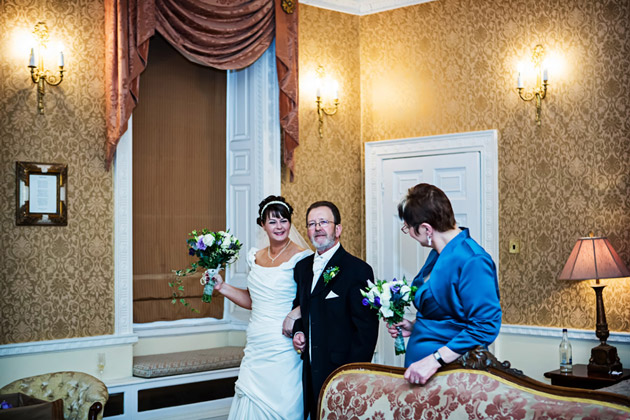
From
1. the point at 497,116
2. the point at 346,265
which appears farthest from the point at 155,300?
the point at 497,116

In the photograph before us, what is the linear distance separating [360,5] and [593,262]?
10.4 feet

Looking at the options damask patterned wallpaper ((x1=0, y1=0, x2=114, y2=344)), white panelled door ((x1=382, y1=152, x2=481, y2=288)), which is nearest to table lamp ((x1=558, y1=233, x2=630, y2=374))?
white panelled door ((x1=382, y1=152, x2=481, y2=288))

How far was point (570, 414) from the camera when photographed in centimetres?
218

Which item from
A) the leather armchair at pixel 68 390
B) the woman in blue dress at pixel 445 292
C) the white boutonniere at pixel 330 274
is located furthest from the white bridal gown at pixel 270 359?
the woman in blue dress at pixel 445 292

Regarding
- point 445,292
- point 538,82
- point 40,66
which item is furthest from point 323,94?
point 445,292

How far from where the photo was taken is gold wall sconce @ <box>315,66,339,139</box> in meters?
6.29

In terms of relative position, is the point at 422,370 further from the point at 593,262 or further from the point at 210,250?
the point at 593,262

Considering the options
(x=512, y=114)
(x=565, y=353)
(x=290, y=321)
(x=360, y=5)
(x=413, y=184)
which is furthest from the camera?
(x=360, y=5)

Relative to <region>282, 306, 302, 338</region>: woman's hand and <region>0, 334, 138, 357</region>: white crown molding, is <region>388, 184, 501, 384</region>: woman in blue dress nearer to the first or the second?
<region>282, 306, 302, 338</region>: woman's hand

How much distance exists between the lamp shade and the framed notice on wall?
3.48 metres

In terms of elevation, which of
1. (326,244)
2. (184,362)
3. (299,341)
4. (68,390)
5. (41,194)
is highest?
(41,194)

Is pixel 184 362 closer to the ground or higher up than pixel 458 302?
closer to the ground

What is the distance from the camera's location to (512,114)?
18.5 feet

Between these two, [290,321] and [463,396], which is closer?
[463,396]
